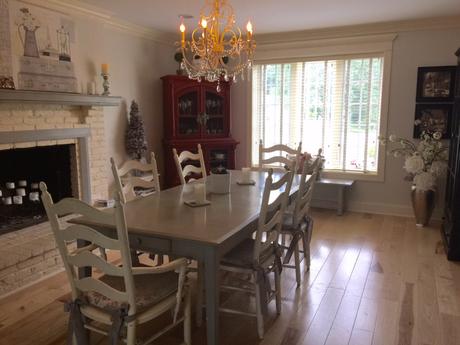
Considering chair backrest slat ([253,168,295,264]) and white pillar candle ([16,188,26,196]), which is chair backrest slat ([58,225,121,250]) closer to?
chair backrest slat ([253,168,295,264])

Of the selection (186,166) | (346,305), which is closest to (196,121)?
(186,166)

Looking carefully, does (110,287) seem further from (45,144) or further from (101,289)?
(45,144)

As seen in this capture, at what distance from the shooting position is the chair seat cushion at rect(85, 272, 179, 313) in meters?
1.86

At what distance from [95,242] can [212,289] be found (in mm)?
616

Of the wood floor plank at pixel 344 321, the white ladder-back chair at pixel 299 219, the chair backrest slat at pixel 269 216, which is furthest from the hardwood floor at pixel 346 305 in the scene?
the chair backrest slat at pixel 269 216

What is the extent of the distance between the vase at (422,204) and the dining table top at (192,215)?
2.13 m

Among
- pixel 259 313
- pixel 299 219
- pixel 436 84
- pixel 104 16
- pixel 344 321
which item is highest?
pixel 104 16

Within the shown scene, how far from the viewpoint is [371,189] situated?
16.8 feet

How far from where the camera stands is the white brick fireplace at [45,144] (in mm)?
2985

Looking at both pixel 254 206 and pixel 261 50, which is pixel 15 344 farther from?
pixel 261 50

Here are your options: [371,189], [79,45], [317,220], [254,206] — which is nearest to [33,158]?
[79,45]

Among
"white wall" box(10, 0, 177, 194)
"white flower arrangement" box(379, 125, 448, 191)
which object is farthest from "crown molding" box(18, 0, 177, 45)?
"white flower arrangement" box(379, 125, 448, 191)

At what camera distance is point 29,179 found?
3814 millimetres

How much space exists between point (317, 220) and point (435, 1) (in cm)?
268
